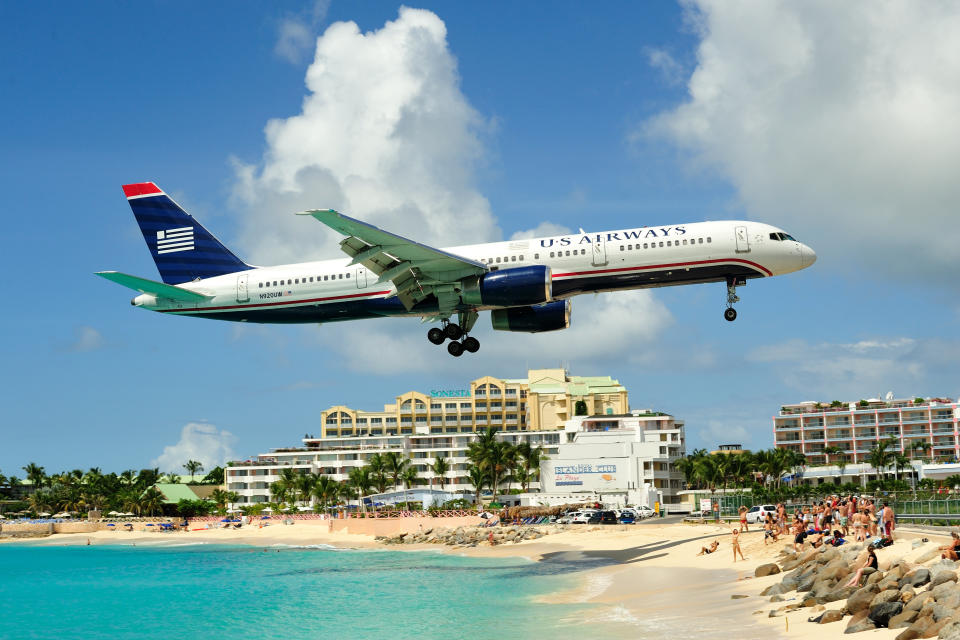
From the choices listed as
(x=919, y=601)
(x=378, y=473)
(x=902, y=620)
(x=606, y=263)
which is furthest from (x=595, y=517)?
(x=919, y=601)

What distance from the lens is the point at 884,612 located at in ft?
98.1

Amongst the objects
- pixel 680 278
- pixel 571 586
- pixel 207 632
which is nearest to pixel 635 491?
pixel 571 586

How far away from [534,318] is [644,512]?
72705 millimetres

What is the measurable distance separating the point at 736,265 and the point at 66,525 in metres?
154

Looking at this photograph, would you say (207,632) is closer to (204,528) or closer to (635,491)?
(635,491)

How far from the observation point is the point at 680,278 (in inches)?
1640

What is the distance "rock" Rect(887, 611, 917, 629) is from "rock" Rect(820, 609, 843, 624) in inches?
110

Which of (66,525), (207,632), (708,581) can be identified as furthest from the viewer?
(66,525)

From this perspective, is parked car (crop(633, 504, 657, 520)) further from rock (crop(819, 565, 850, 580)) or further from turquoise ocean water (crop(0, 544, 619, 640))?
rock (crop(819, 565, 850, 580))

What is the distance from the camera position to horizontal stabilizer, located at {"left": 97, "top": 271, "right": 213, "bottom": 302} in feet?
148

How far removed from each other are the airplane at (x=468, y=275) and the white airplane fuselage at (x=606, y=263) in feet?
0.16

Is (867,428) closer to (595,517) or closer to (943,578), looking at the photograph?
(595,517)

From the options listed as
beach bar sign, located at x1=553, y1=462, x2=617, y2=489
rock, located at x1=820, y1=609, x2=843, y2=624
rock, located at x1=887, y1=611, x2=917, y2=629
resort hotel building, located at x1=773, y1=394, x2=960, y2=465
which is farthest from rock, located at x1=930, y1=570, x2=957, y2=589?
resort hotel building, located at x1=773, y1=394, x2=960, y2=465

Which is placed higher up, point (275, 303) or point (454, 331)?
point (275, 303)
